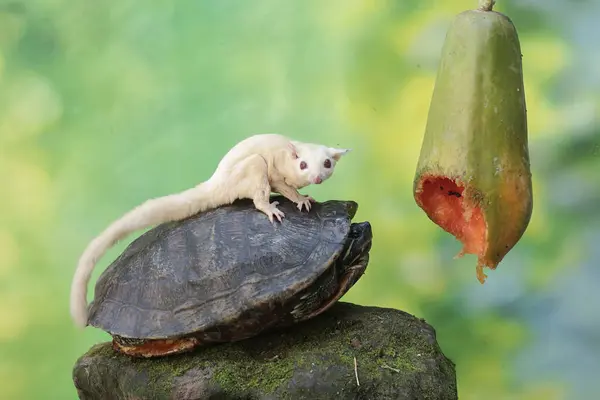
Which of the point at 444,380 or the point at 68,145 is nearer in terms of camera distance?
the point at 444,380

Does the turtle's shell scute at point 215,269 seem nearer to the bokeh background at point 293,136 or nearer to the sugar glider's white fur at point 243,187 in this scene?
the sugar glider's white fur at point 243,187

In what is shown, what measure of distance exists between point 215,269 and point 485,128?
1.07 m

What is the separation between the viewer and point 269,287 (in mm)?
2305

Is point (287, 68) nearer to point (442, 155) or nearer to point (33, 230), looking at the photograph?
point (442, 155)

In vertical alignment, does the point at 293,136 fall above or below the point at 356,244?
above

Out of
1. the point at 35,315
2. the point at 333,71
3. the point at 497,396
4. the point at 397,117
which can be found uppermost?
the point at 333,71

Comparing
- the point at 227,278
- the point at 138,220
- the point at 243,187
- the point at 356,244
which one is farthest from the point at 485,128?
the point at 138,220

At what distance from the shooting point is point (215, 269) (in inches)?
93.7

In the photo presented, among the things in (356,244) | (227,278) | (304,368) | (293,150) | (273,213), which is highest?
(293,150)

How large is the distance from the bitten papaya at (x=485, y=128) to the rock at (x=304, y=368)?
1.69 feet

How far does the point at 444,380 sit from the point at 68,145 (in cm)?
222

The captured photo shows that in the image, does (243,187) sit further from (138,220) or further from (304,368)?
(304,368)

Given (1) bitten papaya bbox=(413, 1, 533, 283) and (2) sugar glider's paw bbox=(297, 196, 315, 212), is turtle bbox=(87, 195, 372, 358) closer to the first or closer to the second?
(2) sugar glider's paw bbox=(297, 196, 315, 212)

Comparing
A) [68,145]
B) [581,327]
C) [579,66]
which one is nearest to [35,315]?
[68,145]
